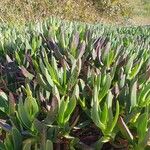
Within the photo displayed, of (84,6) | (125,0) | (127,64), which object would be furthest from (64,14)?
(127,64)

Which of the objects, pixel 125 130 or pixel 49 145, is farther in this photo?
pixel 125 130

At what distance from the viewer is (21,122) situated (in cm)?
290

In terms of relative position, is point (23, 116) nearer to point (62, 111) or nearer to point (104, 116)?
point (62, 111)

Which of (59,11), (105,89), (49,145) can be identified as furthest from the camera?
(59,11)

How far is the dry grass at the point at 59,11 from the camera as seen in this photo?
50.1 feet

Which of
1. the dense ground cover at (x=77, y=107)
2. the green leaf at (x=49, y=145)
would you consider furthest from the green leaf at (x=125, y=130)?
the green leaf at (x=49, y=145)

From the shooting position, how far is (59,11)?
57.5 ft

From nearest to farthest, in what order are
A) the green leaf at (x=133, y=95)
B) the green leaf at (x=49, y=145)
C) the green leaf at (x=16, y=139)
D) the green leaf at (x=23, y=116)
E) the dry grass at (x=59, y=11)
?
1. the green leaf at (x=49, y=145)
2. the green leaf at (x=16, y=139)
3. the green leaf at (x=23, y=116)
4. the green leaf at (x=133, y=95)
5. the dry grass at (x=59, y=11)

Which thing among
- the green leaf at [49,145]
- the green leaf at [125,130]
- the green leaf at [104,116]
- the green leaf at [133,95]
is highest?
the green leaf at [133,95]

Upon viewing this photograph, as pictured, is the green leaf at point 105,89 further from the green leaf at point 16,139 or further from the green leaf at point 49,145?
the green leaf at point 49,145

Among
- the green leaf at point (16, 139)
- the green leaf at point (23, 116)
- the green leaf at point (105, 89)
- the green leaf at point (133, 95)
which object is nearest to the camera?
the green leaf at point (16, 139)

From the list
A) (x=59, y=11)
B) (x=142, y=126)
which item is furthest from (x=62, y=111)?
Answer: (x=59, y=11)

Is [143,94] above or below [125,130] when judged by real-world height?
above

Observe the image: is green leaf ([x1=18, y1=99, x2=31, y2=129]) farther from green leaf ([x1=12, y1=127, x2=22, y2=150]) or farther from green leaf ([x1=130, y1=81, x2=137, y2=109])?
green leaf ([x1=130, y1=81, x2=137, y2=109])
